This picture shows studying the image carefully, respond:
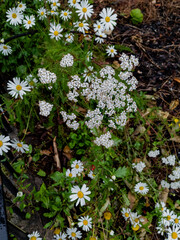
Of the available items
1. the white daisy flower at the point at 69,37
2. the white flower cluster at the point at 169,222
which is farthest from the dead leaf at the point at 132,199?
the white daisy flower at the point at 69,37

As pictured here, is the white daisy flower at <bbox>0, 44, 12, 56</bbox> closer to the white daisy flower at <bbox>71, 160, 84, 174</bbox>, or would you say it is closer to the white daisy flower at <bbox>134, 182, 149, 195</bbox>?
the white daisy flower at <bbox>71, 160, 84, 174</bbox>

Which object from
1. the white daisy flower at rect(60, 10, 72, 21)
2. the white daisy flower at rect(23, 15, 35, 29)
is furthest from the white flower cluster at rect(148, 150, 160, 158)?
the white daisy flower at rect(23, 15, 35, 29)

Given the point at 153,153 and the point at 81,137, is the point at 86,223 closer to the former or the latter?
the point at 81,137

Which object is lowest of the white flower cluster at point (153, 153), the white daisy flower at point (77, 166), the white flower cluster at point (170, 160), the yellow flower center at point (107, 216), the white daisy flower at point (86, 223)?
the white daisy flower at point (86, 223)

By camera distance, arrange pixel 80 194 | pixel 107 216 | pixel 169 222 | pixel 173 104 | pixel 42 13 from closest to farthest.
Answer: pixel 80 194 → pixel 107 216 → pixel 169 222 → pixel 42 13 → pixel 173 104

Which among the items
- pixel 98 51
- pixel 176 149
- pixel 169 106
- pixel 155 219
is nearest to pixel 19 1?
pixel 98 51

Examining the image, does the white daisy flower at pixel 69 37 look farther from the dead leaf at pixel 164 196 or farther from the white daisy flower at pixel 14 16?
the dead leaf at pixel 164 196

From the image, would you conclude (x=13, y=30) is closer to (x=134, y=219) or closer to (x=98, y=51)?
(x=98, y=51)

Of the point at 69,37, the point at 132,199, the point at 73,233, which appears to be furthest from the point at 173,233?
the point at 69,37

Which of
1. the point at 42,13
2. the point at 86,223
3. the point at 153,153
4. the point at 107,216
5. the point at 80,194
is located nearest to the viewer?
the point at 80,194
